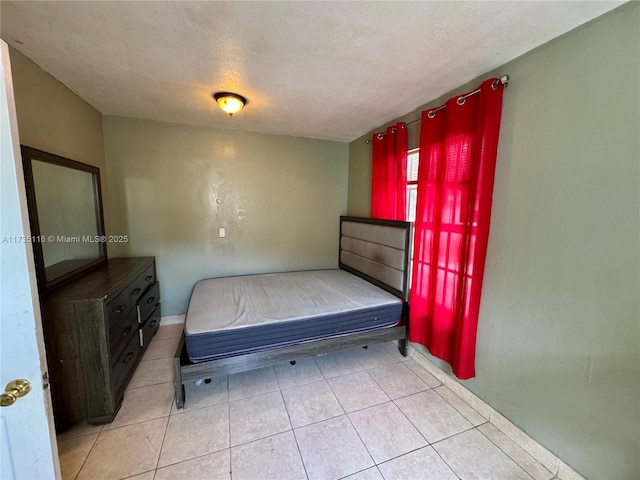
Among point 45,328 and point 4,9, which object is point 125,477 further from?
point 4,9

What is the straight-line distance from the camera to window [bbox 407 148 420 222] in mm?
2648

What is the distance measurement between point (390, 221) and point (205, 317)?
6.46 ft

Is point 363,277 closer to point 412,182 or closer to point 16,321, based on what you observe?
point 412,182

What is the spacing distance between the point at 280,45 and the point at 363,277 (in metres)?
2.50

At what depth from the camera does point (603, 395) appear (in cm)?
133

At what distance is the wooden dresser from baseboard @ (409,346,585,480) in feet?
8.39

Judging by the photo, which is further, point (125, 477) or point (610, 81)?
point (125, 477)

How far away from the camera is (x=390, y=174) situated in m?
2.84

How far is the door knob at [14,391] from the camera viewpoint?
77 centimetres

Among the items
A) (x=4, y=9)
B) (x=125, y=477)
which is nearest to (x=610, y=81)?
(x=4, y=9)

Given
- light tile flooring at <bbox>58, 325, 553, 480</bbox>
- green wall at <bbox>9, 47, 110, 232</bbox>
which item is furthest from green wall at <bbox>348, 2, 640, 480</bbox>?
green wall at <bbox>9, 47, 110, 232</bbox>

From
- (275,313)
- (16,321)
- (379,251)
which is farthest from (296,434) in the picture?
(379,251)

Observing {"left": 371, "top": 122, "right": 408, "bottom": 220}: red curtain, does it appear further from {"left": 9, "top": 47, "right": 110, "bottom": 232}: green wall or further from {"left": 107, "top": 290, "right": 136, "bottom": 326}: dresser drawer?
{"left": 9, "top": 47, "right": 110, "bottom": 232}: green wall

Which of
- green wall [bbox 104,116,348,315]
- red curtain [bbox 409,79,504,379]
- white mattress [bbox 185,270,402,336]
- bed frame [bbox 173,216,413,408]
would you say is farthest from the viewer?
green wall [bbox 104,116,348,315]
